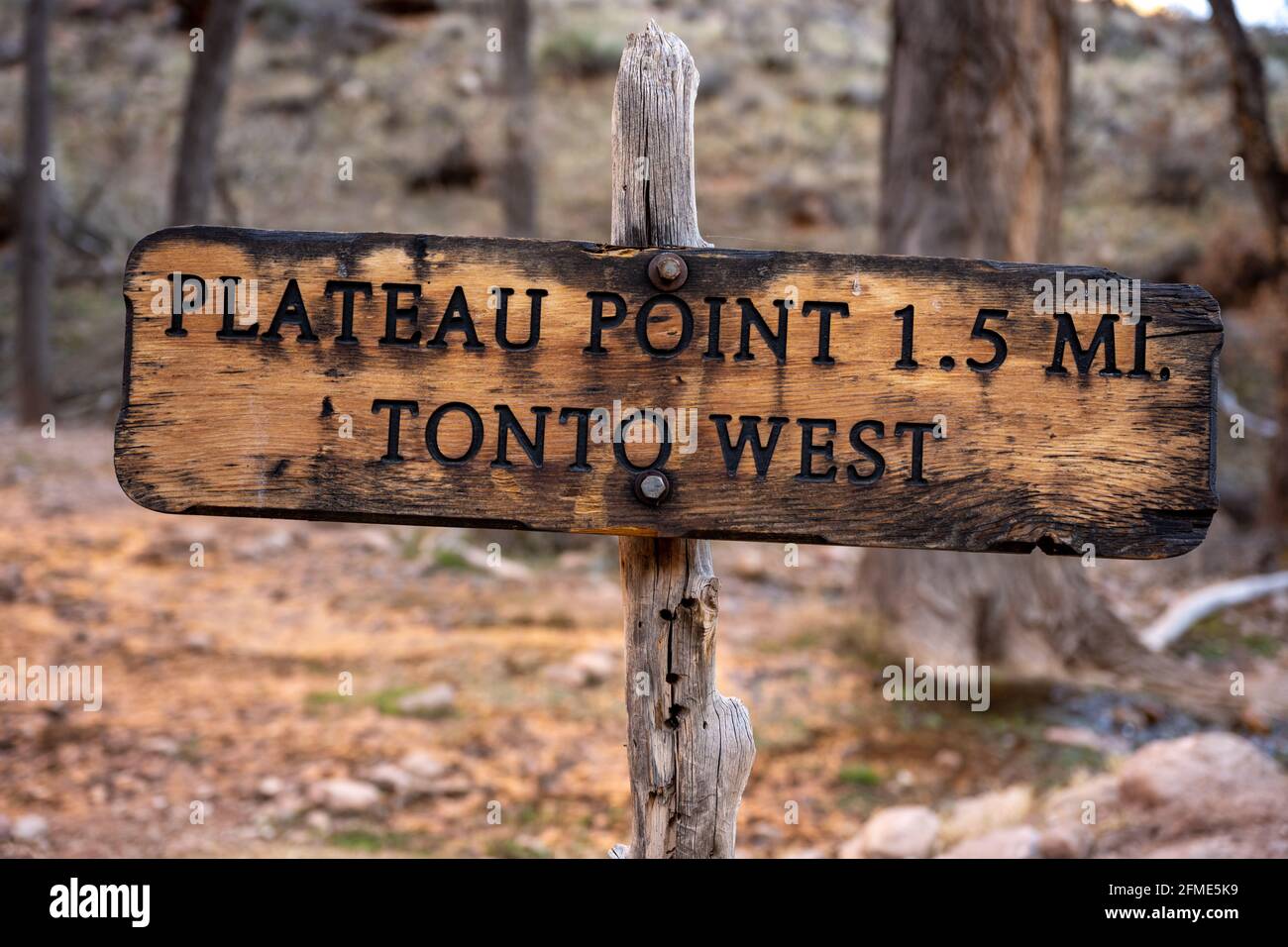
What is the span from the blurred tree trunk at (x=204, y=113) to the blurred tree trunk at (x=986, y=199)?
7.35 meters

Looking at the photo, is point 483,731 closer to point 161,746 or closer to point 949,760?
point 161,746

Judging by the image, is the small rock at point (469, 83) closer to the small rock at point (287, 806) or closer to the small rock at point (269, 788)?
the small rock at point (269, 788)

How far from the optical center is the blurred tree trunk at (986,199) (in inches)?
216

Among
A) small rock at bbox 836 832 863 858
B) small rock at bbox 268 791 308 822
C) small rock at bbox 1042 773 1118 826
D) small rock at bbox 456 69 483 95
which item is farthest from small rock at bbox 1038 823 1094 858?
small rock at bbox 456 69 483 95

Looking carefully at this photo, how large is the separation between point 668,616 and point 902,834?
2.28 meters

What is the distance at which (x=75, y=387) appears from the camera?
13781mm

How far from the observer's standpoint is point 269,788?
4.29 metres

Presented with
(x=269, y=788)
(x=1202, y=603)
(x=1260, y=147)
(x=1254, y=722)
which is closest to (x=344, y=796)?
(x=269, y=788)

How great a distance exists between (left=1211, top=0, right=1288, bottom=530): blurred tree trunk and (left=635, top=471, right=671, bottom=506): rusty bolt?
21.6ft

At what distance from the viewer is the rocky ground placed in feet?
12.8

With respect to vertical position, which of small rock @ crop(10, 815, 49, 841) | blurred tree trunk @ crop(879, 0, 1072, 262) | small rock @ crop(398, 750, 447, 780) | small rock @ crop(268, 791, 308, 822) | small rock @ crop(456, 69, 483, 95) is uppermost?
small rock @ crop(456, 69, 483, 95)

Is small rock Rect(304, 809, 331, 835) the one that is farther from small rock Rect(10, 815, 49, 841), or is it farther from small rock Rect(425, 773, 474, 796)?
small rock Rect(10, 815, 49, 841)

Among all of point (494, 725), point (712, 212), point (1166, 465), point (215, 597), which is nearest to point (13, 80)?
point (712, 212)

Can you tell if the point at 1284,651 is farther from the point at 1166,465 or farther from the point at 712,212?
the point at 712,212
